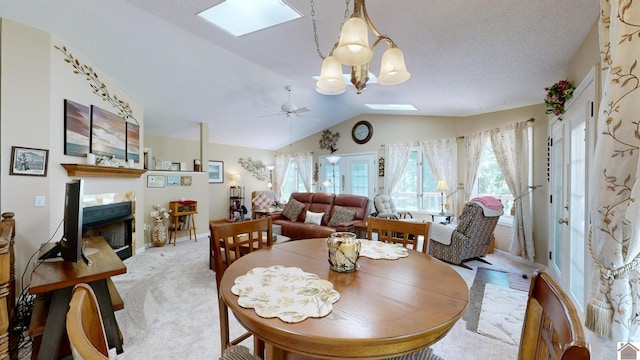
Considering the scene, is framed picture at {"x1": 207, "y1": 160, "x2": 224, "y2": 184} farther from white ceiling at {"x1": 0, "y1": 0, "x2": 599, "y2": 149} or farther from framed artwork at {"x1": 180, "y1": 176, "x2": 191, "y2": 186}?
white ceiling at {"x1": 0, "y1": 0, "x2": 599, "y2": 149}

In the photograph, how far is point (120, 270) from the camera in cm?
182

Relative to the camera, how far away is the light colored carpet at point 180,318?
1903mm

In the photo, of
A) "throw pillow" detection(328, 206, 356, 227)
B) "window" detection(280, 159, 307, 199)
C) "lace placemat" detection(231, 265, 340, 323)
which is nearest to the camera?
"lace placemat" detection(231, 265, 340, 323)

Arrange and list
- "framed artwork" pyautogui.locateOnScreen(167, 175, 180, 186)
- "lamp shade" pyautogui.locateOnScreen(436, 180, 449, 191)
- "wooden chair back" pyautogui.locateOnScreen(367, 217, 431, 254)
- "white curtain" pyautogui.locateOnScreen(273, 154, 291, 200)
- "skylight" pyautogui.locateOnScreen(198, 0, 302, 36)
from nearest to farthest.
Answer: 1. "wooden chair back" pyautogui.locateOnScreen(367, 217, 431, 254)
2. "skylight" pyautogui.locateOnScreen(198, 0, 302, 36)
3. "lamp shade" pyautogui.locateOnScreen(436, 180, 449, 191)
4. "framed artwork" pyautogui.locateOnScreen(167, 175, 180, 186)
5. "white curtain" pyautogui.locateOnScreen(273, 154, 291, 200)

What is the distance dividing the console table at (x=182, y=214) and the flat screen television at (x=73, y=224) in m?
3.07

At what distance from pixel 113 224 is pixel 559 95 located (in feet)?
19.4

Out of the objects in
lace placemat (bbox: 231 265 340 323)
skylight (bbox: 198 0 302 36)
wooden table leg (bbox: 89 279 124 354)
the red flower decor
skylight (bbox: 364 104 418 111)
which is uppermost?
skylight (bbox: 198 0 302 36)

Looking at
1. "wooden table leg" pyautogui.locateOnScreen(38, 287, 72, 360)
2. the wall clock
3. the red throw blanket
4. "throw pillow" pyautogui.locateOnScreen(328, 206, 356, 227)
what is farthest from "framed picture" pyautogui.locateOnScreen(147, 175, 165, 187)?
the red throw blanket

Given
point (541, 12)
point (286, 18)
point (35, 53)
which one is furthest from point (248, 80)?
point (541, 12)

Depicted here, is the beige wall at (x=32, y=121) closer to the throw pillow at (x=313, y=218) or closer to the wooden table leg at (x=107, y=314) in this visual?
the wooden table leg at (x=107, y=314)

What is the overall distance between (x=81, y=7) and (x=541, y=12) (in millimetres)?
3940

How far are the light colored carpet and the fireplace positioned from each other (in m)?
0.37

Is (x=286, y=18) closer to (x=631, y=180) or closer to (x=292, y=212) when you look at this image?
(x=631, y=180)

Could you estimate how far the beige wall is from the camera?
243 centimetres
